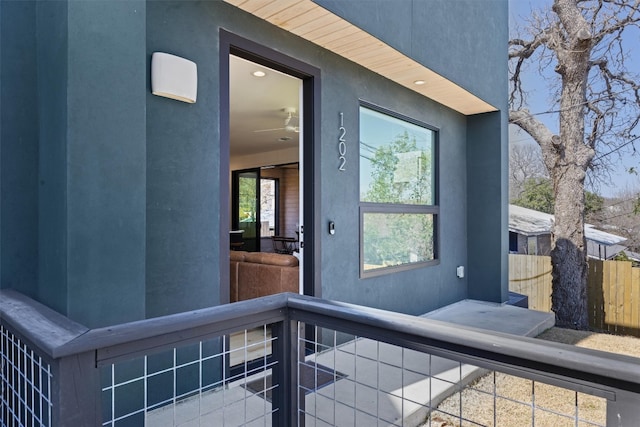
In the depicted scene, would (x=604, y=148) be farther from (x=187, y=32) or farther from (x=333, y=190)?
(x=187, y=32)

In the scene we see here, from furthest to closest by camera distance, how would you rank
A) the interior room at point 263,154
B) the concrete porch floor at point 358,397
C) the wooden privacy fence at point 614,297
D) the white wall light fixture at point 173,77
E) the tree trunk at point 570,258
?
the wooden privacy fence at point 614,297, the tree trunk at point 570,258, the interior room at point 263,154, the white wall light fixture at point 173,77, the concrete porch floor at point 358,397

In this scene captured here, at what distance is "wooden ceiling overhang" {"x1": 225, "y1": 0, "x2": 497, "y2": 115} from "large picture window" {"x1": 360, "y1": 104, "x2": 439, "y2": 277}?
403 mm

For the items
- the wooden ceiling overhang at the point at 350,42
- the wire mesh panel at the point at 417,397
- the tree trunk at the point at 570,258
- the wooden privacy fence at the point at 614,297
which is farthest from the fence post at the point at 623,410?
the wooden privacy fence at the point at 614,297

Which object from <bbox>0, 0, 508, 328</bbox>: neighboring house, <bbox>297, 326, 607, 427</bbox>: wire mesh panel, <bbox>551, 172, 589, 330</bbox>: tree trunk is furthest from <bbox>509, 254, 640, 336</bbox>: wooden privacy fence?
<bbox>297, 326, 607, 427</bbox>: wire mesh panel

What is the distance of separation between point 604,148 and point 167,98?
33.2 ft

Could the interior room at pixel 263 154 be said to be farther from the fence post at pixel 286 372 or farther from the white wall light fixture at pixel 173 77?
the fence post at pixel 286 372

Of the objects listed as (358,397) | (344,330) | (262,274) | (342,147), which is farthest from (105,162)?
(262,274)

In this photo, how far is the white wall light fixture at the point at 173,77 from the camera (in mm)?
2258

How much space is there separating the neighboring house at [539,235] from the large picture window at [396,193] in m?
6.81

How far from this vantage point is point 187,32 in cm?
245

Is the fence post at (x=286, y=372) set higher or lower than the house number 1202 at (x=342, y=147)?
lower

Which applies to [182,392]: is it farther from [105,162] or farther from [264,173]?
[264,173]

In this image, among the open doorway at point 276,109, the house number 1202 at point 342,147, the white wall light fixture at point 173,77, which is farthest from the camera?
the house number 1202 at point 342,147

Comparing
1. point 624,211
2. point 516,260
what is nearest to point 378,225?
point 516,260
